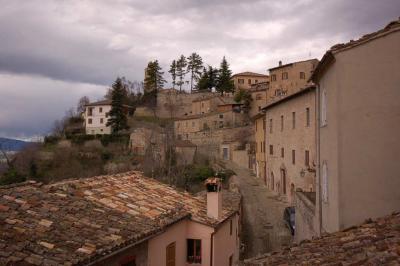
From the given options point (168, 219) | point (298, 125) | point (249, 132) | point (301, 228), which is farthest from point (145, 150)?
point (168, 219)

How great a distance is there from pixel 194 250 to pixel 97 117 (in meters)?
66.4

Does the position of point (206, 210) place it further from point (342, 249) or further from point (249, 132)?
point (249, 132)

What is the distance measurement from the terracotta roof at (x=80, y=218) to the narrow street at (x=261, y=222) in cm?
696

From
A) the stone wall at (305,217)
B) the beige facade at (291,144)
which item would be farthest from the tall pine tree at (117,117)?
the stone wall at (305,217)

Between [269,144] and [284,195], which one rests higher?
[269,144]

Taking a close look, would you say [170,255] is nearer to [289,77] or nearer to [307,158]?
[307,158]

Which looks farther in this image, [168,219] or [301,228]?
[301,228]

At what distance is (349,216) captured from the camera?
34.1 ft

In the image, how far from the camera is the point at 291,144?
31.6 metres

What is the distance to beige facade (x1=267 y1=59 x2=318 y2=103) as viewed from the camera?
60506 mm

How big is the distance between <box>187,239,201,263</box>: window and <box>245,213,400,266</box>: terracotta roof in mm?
5611

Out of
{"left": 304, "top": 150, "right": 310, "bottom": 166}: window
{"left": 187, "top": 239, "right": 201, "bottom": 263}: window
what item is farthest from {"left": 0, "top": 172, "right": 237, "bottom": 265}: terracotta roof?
{"left": 304, "top": 150, "right": 310, "bottom": 166}: window

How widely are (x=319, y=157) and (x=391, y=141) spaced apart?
A: 3853mm

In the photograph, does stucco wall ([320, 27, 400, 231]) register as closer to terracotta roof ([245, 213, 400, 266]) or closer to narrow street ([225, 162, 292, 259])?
terracotta roof ([245, 213, 400, 266])
